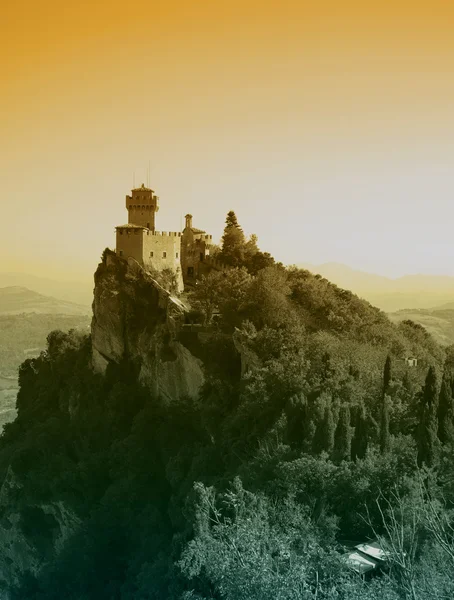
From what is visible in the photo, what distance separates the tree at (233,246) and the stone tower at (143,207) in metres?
5.30

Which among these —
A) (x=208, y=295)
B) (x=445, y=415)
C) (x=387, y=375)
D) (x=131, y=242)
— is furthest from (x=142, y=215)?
(x=445, y=415)

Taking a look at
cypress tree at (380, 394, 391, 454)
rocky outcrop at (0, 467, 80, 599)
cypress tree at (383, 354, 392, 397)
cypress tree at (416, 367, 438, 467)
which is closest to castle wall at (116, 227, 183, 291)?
rocky outcrop at (0, 467, 80, 599)

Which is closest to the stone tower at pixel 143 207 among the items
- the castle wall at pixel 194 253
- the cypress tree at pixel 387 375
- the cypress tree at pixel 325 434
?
the castle wall at pixel 194 253

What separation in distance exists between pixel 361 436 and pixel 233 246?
21.3 meters

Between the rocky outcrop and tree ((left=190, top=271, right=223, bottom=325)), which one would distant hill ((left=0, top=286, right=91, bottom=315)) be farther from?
tree ((left=190, top=271, right=223, bottom=325))

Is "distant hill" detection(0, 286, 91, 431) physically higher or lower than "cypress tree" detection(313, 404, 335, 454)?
lower

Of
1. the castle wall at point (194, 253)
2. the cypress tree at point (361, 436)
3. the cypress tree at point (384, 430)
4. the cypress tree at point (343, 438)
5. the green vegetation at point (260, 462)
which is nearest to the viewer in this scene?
the green vegetation at point (260, 462)

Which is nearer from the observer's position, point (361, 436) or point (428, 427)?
point (428, 427)

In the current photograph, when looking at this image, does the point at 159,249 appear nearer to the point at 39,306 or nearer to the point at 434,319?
the point at 434,319

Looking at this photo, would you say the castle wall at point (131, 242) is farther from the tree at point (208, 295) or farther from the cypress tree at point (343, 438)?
the cypress tree at point (343, 438)

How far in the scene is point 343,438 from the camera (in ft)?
98.2

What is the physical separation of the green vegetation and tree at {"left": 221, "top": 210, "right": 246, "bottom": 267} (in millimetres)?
151

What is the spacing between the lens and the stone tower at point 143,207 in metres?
50.2

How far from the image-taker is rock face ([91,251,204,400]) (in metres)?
43.7
